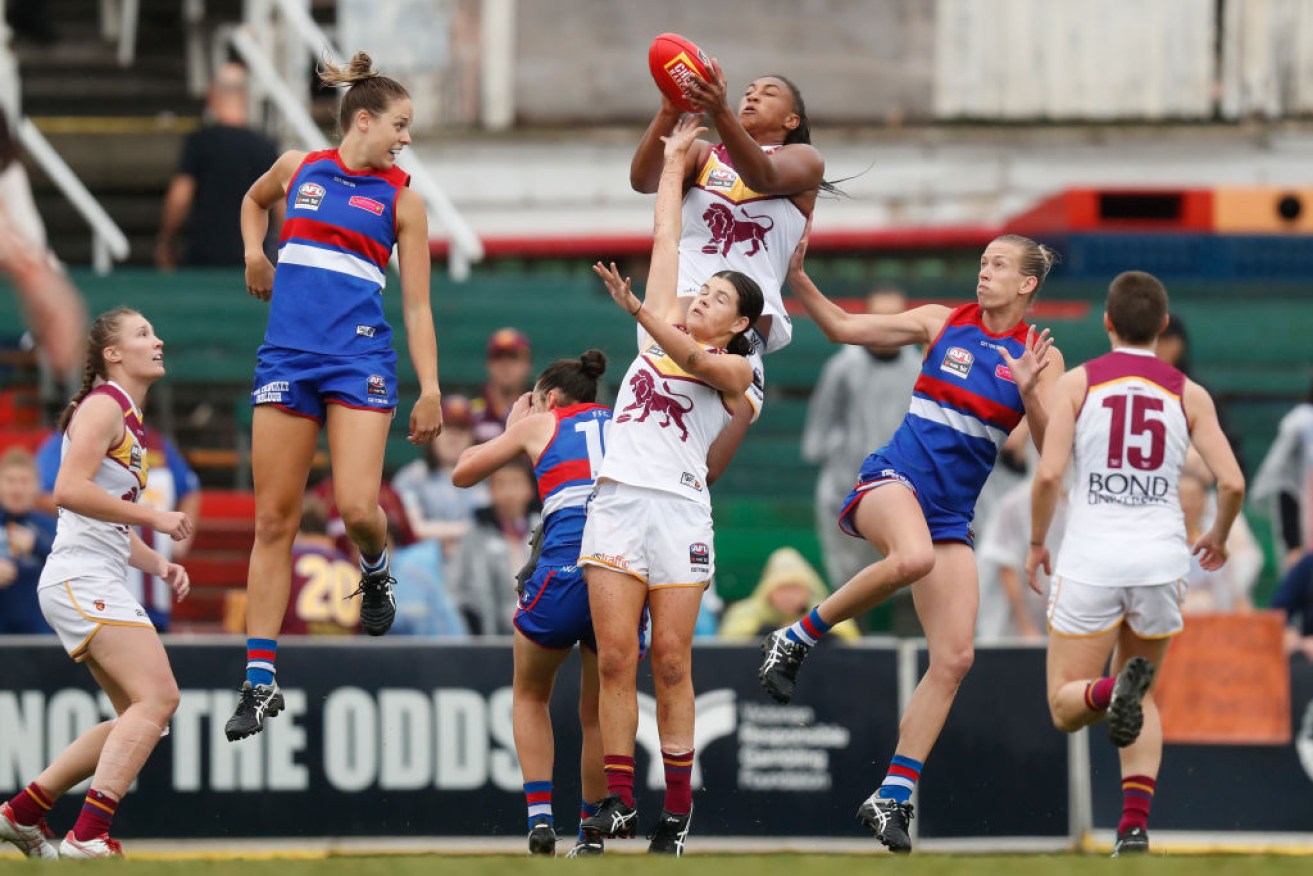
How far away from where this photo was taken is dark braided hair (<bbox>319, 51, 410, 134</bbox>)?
29.0 ft

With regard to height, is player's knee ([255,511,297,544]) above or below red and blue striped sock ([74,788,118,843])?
above

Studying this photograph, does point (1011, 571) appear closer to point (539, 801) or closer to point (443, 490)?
point (443, 490)

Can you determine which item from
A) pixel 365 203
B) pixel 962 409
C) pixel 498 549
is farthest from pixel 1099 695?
pixel 498 549

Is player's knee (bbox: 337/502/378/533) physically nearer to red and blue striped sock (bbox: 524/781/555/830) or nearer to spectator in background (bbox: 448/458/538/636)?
red and blue striped sock (bbox: 524/781/555/830)

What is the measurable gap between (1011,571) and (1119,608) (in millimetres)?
3502

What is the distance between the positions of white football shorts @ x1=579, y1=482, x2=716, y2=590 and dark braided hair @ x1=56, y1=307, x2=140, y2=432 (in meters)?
2.02

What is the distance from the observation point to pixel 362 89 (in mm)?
8859

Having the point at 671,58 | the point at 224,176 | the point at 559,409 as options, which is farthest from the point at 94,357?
the point at 224,176

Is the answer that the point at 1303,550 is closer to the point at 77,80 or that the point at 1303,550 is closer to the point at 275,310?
the point at 275,310

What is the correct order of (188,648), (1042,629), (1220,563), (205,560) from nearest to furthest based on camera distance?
(1220,563), (188,648), (1042,629), (205,560)

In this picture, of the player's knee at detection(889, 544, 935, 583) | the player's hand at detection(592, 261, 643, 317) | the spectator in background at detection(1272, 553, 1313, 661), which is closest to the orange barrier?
the spectator in background at detection(1272, 553, 1313, 661)

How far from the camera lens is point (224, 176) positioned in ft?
50.5

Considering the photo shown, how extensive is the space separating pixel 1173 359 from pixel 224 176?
21.6 ft

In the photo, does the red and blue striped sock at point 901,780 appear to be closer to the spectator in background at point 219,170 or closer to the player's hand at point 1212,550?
the player's hand at point 1212,550
